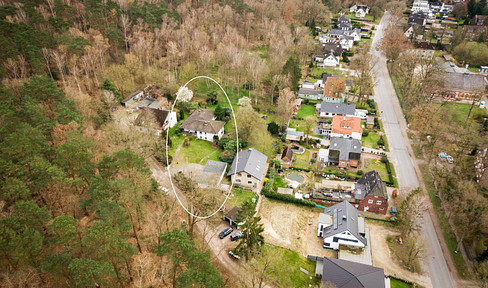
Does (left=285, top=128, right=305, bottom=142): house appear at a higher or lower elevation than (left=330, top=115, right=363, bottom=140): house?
lower

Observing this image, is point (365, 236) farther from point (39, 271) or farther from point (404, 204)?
point (39, 271)

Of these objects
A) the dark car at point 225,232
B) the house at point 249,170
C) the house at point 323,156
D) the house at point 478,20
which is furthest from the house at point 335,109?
the house at point 478,20

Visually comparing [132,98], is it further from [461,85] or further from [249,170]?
[461,85]

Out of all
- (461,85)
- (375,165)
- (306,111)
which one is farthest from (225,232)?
(461,85)

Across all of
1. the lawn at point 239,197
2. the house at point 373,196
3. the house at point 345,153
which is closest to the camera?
the house at point 373,196

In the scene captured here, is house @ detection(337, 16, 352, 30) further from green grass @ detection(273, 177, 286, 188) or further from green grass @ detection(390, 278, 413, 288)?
green grass @ detection(390, 278, 413, 288)

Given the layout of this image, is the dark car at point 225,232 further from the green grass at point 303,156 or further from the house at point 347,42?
the house at point 347,42

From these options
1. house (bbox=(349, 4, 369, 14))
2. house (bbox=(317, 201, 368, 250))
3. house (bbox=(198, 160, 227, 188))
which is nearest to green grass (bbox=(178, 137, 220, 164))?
house (bbox=(198, 160, 227, 188))
